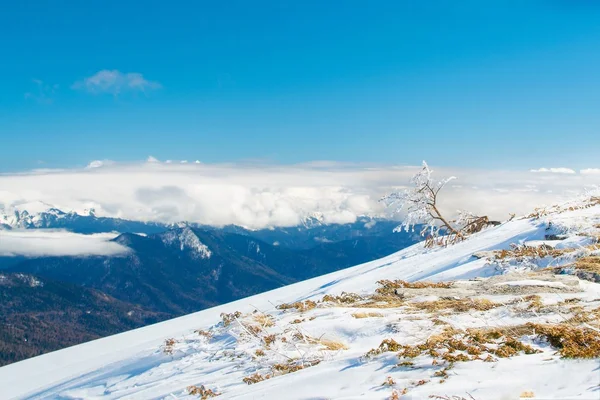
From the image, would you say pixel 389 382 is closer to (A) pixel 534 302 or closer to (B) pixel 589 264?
(A) pixel 534 302

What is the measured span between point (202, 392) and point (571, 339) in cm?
565

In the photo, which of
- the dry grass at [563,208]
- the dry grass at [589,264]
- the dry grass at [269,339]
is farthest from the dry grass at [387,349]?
the dry grass at [563,208]

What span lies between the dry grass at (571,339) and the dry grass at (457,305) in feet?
6.81

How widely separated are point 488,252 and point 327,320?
814 cm

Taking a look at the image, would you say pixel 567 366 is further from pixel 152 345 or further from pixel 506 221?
pixel 506 221

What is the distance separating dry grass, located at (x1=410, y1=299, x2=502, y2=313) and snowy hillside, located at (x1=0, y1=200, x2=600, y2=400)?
29mm

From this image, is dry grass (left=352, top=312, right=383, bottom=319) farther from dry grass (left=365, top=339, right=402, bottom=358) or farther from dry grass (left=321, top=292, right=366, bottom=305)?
dry grass (left=365, top=339, right=402, bottom=358)

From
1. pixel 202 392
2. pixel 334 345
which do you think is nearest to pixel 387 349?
pixel 334 345

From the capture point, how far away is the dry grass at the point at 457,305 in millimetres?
9195

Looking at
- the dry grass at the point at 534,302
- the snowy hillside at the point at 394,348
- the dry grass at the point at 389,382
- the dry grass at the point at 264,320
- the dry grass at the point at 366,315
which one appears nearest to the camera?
the snowy hillside at the point at 394,348

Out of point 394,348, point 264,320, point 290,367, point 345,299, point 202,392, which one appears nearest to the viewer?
point 394,348

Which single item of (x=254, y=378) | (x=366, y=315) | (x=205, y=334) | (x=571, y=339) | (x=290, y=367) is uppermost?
(x=571, y=339)

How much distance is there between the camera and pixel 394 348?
274 inches

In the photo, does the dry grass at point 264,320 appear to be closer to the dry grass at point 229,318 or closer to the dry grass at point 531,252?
the dry grass at point 229,318
